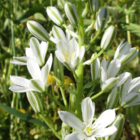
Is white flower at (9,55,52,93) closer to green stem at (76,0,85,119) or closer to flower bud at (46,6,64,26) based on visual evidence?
green stem at (76,0,85,119)

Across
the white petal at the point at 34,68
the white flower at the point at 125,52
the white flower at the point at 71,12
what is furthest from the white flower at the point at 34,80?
the white flower at the point at 125,52

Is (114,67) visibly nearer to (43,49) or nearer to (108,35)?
(108,35)

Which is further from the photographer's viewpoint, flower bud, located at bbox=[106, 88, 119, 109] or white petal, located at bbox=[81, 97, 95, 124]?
flower bud, located at bbox=[106, 88, 119, 109]

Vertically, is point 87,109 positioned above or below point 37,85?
below

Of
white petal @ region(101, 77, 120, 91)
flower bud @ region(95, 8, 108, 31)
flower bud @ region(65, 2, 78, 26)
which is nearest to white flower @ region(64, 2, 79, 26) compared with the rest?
flower bud @ region(65, 2, 78, 26)

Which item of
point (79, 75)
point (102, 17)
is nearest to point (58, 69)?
point (79, 75)

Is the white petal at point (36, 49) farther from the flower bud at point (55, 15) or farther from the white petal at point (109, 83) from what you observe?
the white petal at point (109, 83)

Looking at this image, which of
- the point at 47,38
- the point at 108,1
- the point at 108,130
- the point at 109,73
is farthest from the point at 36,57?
the point at 108,1
